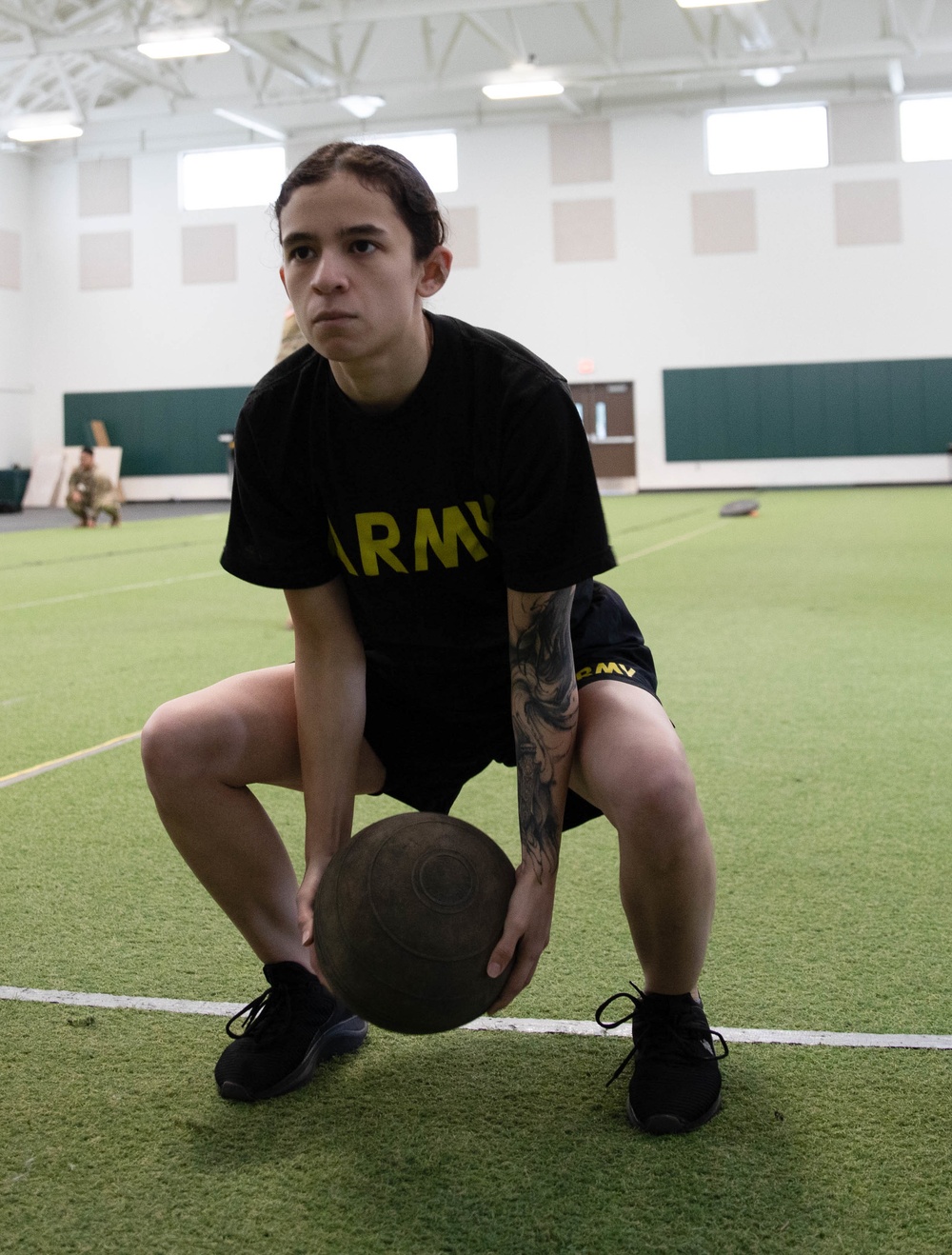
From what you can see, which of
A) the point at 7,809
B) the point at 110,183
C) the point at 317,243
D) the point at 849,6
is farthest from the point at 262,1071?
the point at 110,183

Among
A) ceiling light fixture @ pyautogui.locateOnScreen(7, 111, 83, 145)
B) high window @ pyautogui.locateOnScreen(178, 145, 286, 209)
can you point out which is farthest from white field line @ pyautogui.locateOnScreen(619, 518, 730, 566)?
high window @ pyautogui.locateOnScreen(178, 145, 286, 209)

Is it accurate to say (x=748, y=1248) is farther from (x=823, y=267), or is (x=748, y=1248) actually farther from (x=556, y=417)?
(x=823, y=267)

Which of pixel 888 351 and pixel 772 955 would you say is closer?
pixel 772 955

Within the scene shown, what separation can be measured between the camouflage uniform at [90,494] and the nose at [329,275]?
16.4m

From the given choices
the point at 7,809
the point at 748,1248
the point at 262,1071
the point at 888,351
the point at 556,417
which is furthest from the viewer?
the point at 888,351

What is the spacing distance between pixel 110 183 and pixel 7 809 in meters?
24.8

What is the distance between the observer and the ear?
1.90m

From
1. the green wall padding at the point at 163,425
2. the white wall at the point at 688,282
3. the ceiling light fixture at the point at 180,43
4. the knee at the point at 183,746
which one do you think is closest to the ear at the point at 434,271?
the knee at the point at 183,746

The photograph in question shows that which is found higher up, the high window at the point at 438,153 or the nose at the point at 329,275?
the high window at the point at 438,153

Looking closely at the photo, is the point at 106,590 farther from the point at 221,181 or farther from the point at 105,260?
the point at 105,260

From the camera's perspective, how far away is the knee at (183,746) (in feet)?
6.61

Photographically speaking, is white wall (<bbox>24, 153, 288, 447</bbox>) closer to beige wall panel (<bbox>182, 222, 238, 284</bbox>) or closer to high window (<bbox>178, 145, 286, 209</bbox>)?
beige wall panel (<bbox>182, 222, 238, 284</bbox>)

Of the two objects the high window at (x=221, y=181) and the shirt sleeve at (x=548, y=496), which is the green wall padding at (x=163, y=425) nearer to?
the high window at (x=221, y=181)

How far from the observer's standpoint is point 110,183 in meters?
26.0
